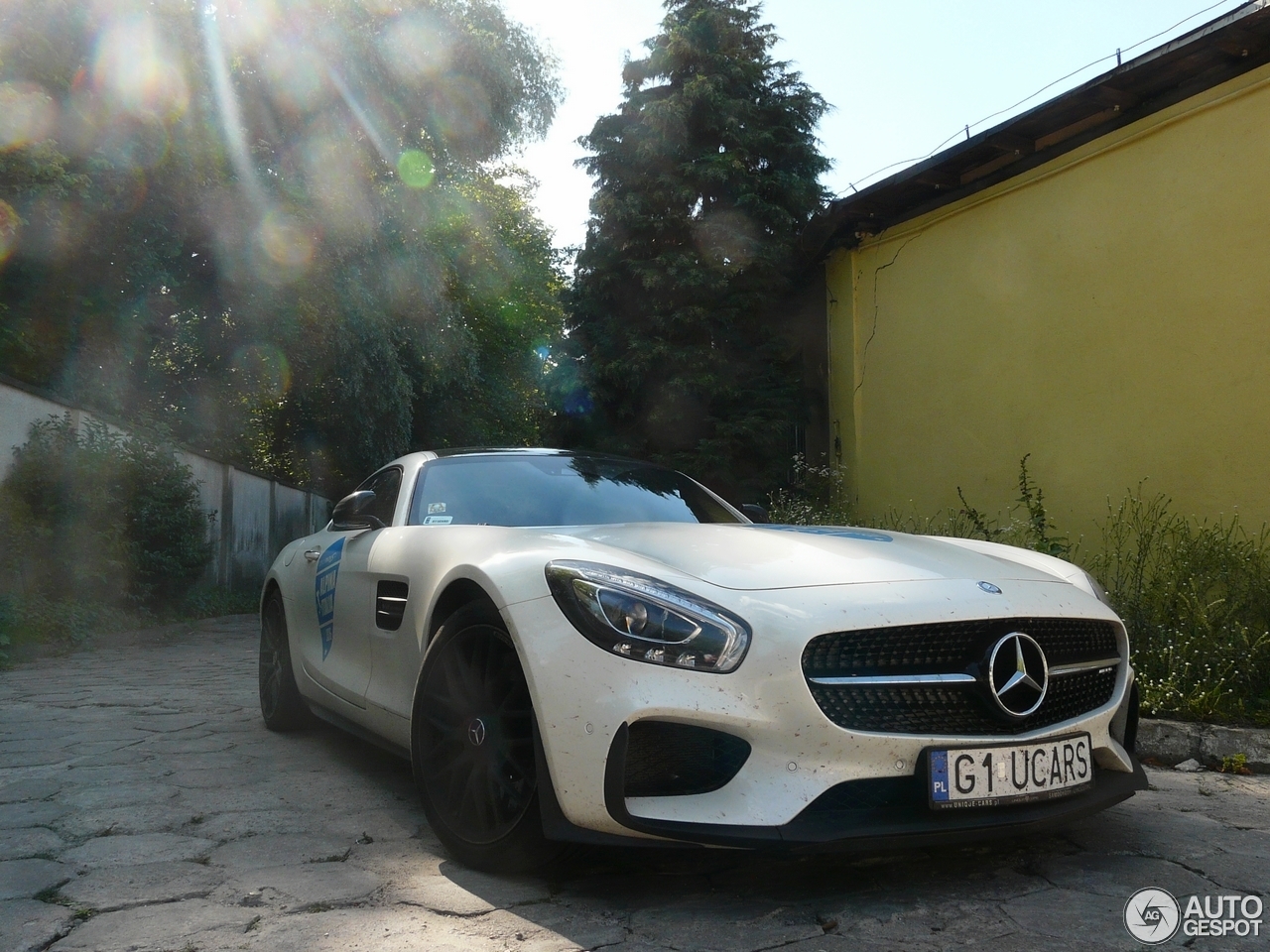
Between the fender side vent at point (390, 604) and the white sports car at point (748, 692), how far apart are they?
0.37 feet

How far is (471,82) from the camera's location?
16922 millimetres

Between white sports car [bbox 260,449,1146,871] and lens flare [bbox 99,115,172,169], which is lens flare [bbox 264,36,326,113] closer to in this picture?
lens flare [bbox 99,115,172,169]

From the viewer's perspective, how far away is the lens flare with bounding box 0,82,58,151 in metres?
9.43

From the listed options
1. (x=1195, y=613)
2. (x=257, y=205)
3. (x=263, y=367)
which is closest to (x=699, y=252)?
(x=257, y=205)

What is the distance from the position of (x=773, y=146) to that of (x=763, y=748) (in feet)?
47.2

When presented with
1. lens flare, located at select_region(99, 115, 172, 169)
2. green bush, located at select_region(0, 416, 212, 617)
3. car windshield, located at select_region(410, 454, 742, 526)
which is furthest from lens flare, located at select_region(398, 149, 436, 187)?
car windshield, located at select_region(410, 454, 742, 526)

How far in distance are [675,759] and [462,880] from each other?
0.76 m

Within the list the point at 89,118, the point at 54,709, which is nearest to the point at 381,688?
the point at 54,709

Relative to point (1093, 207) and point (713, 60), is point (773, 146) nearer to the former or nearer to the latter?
point (713, 60)

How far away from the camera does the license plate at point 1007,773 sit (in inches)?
95.8

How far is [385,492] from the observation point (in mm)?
4453

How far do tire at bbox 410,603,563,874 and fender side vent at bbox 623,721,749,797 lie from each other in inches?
12.2

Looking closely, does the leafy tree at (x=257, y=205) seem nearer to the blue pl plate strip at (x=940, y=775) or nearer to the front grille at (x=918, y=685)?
the front grille at (x=918, y=685)

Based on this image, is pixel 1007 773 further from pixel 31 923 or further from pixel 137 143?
pixel 137 143
